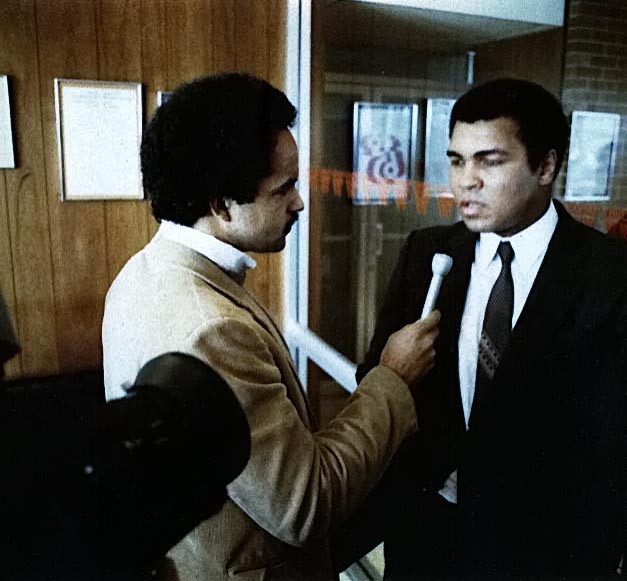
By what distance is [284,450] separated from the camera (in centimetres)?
64

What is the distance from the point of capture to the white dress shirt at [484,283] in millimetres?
962

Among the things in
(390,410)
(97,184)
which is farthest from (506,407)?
(97,184)

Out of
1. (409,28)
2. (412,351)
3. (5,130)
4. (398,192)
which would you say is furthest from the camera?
(398,192)

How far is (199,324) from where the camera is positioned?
63 cm

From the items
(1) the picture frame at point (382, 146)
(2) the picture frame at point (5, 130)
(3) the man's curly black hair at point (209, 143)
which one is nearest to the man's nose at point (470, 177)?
(3) the man's curly black hair at point (209, 143)

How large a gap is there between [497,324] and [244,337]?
51 centimetres

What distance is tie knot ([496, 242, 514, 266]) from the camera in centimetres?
98

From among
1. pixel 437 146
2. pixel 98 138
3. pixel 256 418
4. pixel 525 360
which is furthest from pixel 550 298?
pixel 98 138

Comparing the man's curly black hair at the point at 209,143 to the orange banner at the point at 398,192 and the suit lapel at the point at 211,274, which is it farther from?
the orange banner at the point at 398,192

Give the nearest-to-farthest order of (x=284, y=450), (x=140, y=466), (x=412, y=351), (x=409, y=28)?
(x=140, y=466), (x=284, y=450), (x=412, y=351), (x=409, y=28)

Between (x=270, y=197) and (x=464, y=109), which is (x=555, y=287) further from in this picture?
(x=270, y=197)

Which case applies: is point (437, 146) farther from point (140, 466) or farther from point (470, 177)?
point (140, 466)

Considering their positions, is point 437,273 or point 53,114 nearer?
point 437,273

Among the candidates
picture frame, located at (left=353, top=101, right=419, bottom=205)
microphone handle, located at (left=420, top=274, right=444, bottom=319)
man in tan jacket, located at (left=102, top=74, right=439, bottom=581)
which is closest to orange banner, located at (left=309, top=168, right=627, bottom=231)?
picture frame, located at (left=353, top=101, right=419, bottom=205)
